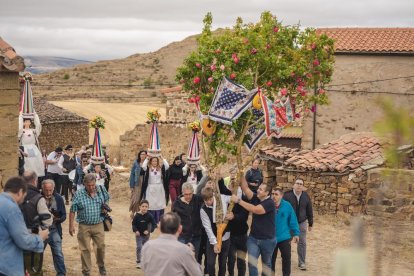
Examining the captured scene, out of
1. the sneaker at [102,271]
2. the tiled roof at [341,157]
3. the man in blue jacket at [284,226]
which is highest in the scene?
the tiled roof at [341,157]

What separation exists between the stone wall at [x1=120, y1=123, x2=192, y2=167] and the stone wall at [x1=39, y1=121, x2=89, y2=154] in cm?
392

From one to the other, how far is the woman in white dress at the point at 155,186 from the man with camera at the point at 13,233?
6.56 metres

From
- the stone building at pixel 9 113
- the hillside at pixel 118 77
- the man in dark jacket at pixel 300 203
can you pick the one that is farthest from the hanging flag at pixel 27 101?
the hillside at pixel 118 77

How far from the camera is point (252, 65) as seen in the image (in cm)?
1330

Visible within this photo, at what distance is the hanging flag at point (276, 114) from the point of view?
1233 centimetres

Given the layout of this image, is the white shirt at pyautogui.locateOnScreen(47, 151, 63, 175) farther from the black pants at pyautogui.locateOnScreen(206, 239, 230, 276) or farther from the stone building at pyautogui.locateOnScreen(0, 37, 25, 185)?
the black pants at pyautogui.locateOnScreen(206, 239, 230, 276)

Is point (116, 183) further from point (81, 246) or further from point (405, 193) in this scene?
point (81, 246)

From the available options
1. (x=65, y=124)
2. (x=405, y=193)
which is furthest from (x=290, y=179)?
(x=65, y=124)

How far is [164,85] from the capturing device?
7288cm

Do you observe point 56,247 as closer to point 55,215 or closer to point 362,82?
point 55,215

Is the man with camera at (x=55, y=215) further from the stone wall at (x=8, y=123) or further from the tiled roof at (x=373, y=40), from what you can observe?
the tiled roof at (x=373, y=40)

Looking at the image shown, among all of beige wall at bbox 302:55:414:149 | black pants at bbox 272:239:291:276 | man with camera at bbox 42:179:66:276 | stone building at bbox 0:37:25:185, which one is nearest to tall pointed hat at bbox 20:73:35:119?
stone building at bbox 0:37:25:185

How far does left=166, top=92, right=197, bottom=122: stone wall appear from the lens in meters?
29.2

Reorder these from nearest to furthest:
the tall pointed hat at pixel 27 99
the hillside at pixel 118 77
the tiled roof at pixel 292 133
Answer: the tall pointed hat at pixel 27 99
the tiled roof at pixel 292 133
the hillside at pixel 118 77
